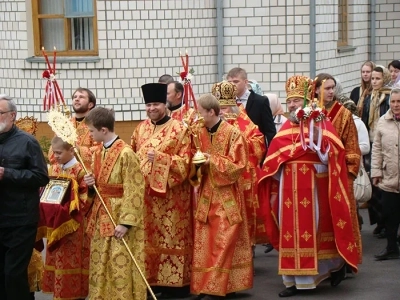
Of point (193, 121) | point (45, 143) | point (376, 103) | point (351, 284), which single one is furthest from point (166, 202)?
point (45, 143)

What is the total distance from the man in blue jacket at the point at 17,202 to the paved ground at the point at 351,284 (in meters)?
1.48

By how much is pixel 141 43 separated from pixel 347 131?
6.55 meters

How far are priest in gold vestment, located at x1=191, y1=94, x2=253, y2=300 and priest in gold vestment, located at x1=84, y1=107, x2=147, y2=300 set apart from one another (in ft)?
3.12

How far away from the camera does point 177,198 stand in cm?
930

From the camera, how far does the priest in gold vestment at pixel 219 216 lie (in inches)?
355

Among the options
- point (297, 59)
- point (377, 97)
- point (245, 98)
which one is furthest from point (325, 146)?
point (297, 59)

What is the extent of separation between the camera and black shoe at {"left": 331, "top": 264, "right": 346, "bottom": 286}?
977 centimetres

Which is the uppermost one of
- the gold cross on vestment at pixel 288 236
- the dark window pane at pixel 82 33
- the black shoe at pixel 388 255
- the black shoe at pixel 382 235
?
the dark window pane at pixel 82 33

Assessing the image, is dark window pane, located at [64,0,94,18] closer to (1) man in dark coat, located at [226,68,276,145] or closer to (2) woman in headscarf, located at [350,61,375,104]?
(2) woman in headscarf, located at [350,61,375,104]

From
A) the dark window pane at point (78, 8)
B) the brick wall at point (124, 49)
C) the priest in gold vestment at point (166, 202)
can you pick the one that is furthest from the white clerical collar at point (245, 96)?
the dark window pane at point (78, 8)

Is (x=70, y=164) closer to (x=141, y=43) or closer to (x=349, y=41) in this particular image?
(x=141, y=43)

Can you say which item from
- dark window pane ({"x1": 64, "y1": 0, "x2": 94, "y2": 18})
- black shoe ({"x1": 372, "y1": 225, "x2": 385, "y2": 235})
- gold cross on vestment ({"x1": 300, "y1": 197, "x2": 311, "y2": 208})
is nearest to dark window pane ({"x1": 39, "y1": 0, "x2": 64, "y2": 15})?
dark window pane ({"x1": 64, "y1": 0, "x2": 94, "y2": 18})

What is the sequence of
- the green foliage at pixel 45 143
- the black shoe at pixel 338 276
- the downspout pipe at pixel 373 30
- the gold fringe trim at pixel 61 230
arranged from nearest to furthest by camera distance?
the gold fringe trim at pixel 61 230 < the black shoe at pixel 338 276 < the green foliage at pixel 45 143 < the downspout pipe at pixel 373 30

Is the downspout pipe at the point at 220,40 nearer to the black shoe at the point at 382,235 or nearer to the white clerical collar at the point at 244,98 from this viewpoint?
the black shoe at the point at 382,235
